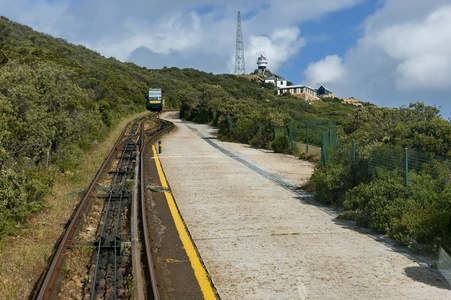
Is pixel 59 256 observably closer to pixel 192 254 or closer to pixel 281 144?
pixel 192 254

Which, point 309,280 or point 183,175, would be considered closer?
point 309,280

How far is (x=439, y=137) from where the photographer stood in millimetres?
9766

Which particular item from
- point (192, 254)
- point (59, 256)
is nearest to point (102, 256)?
point (59, 256)

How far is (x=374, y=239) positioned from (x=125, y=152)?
50.2 ft

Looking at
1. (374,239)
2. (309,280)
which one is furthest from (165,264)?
(374,239)

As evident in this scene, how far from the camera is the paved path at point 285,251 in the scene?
5387mm

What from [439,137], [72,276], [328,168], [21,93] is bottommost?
[72,276]

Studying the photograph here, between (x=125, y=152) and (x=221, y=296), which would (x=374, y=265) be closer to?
(x=221, y=296)

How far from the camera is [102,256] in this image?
714cm

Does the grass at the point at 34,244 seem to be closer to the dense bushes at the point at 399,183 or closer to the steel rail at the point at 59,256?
the steel rail at the point at 59,256

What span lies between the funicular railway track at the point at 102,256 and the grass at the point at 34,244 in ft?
0.79

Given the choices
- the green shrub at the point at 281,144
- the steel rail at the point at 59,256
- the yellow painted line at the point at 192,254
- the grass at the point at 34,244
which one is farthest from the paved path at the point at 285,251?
Answer: the green shrub at the point at 281,144

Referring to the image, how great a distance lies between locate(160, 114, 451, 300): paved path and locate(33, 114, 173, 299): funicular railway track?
3.16 ft

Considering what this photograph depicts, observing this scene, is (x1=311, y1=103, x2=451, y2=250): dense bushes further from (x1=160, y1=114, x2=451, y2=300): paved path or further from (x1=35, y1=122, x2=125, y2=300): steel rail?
(x1=35, y1=122, x2=125, y2=300): steel rail
